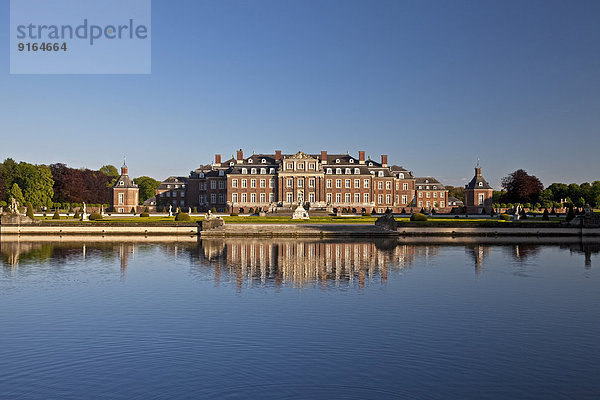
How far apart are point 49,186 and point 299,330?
2828 inches

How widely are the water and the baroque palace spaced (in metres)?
52.2

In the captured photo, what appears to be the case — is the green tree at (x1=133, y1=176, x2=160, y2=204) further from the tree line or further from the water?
the water

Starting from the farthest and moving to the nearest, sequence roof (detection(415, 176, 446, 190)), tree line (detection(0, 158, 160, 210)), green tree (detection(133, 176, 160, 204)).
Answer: green tree (detection(133, 176, 160, 204)) < roof (detection(415, 176, 446, 190)) < tree line (detection(0, 158, 160, 210))

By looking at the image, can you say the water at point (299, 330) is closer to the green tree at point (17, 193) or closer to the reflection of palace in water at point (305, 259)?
the reflection of palace in water at point (305, 259)

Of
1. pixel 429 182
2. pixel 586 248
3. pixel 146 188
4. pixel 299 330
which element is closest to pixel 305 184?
pixel 429 182

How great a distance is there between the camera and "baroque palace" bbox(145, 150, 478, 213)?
247 ft

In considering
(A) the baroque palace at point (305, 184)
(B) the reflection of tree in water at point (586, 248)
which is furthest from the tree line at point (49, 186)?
(B) the reflection of tree in water at point (586, 248)

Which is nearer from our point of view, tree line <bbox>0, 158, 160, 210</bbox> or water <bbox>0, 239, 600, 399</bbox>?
water <bbox>0, 239, 600, 399</bbox>

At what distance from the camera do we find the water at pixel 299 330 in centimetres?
901

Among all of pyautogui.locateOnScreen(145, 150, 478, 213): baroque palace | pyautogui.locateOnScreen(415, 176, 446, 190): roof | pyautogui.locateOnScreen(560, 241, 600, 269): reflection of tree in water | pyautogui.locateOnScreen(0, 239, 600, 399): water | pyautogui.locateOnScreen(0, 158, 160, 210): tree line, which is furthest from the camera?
pyautogui.locateOnScreen(415, 176, 446, 190): roof

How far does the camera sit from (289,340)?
11.4 m

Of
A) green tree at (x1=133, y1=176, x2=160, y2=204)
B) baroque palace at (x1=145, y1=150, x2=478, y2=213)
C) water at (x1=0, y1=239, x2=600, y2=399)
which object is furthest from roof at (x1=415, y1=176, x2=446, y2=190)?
water at (x1=0, y1=239, x2=600, y2=399)

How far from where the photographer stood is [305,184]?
75.7 meters

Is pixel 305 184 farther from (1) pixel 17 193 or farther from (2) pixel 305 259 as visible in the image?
(2) pixel 305 259
